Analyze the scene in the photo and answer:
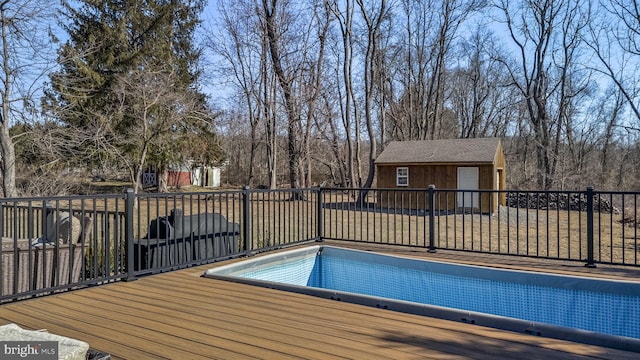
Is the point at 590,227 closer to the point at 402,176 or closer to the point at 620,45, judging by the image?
the point at 402,176

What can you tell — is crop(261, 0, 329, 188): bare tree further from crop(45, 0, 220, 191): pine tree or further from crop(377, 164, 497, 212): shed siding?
crop(377, 164, 497, 212): shed siding

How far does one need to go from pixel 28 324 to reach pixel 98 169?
17603 mm

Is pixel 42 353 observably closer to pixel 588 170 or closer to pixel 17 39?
pixel 17 39

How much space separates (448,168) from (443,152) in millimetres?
777

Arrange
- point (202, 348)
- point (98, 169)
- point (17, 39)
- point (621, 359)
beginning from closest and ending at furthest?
point (621, 359) < point (202, 348) < point (17, 39) < point (98, 169)

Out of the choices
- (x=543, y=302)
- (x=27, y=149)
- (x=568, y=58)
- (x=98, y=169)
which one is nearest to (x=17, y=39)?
(x=27, y=149)

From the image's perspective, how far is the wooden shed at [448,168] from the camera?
15.9m

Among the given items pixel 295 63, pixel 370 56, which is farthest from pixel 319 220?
pixel 370 56

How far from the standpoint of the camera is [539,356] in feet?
7.41

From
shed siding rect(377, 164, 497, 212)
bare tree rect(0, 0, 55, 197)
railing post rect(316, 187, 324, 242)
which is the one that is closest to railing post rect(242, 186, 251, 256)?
railing post rect(316, 187, 324, 242)

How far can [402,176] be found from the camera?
17453 mm

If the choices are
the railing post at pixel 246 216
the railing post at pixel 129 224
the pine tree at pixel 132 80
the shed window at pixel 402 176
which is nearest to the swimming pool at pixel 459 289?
the railing post at pixel 246 216

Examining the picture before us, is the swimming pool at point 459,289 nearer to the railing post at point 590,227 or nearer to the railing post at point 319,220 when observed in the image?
the railing post at point 319,220

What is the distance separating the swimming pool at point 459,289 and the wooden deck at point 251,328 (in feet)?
0.37
